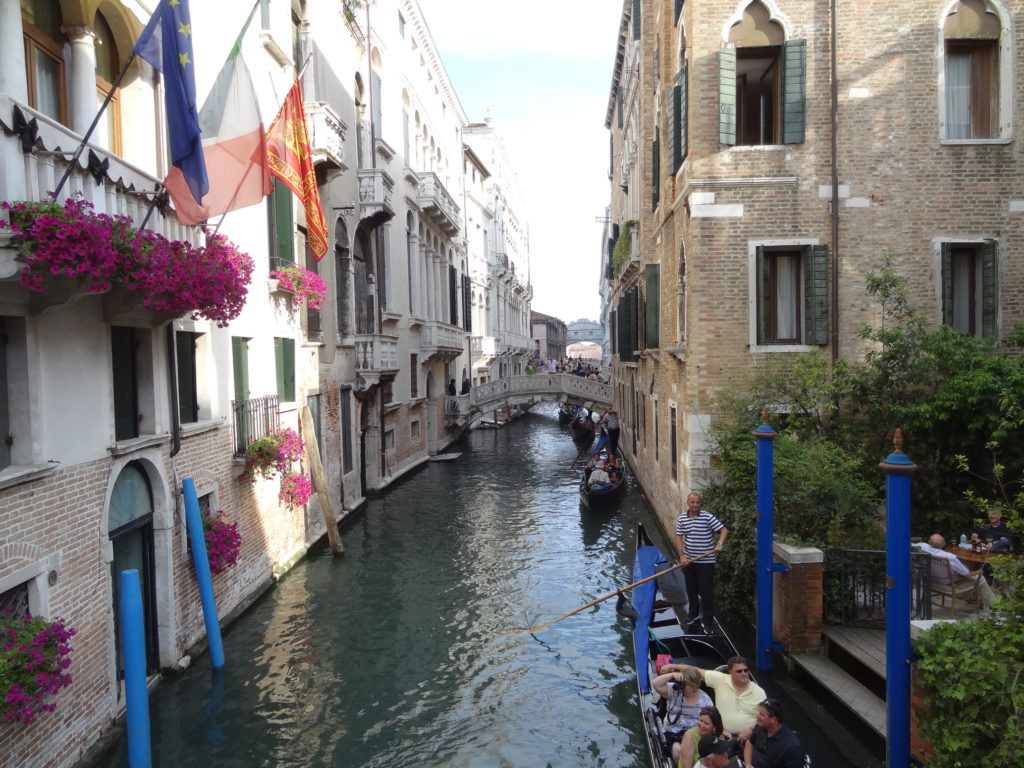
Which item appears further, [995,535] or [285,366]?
[285,366]

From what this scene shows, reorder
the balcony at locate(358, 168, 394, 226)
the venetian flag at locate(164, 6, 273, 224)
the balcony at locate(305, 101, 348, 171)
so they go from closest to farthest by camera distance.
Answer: the venetian flag at locate(164, 6, 273, 224) < the balcony at locate(305, 101, 348, 171) < the balcony at locate(358, 168, 394, 226)

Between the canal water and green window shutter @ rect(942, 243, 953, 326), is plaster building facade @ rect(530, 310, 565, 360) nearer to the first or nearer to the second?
the canal water

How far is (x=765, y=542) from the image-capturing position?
704 centimetres

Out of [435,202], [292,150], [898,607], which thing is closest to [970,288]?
[898,607]

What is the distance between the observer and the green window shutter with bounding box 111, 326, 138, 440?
6453mm

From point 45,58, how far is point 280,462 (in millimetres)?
5327

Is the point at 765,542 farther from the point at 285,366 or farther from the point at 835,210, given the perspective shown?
the point at 285,366

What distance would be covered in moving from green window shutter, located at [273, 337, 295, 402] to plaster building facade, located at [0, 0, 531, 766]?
→ 4cm

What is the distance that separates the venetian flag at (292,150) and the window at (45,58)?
254 centimetres

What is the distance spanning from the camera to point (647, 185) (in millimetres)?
15531

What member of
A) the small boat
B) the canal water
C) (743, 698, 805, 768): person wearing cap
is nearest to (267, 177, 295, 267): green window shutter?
the canal water

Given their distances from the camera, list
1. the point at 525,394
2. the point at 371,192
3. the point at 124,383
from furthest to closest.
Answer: the point at 525,394 → the point at 371,192 → the point at 124,383

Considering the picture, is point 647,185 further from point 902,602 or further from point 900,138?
point 902,602

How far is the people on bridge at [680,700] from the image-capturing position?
543 cm
